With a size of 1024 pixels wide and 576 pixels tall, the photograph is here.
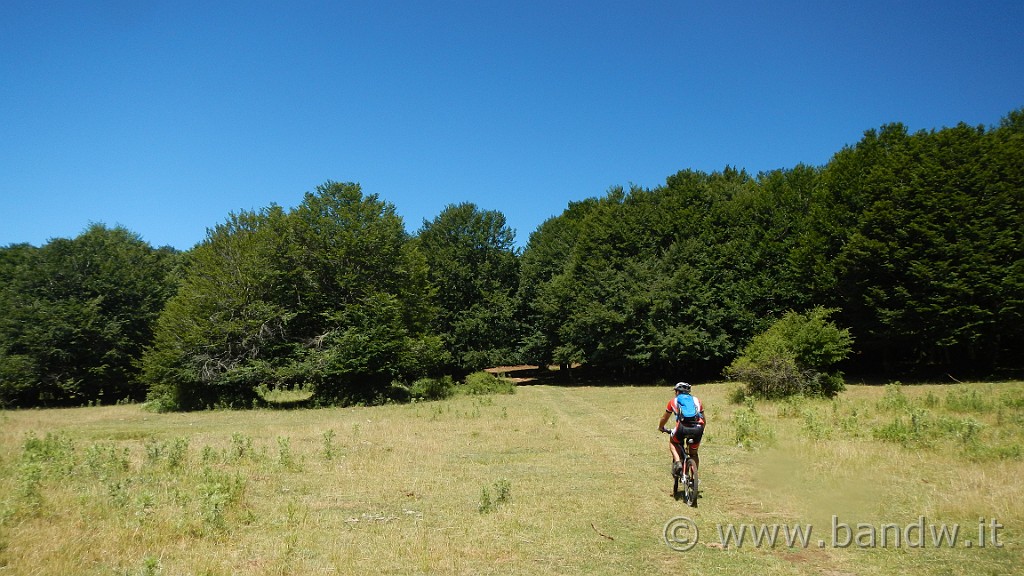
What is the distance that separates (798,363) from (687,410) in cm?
1826

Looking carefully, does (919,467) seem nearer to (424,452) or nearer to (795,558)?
(795,558)

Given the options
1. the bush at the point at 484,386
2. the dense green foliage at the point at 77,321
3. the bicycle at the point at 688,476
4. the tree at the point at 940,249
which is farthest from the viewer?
the bush at the point at 484,386

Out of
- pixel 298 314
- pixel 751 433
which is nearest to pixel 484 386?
pixel 298 314

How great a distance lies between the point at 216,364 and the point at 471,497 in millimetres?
25531

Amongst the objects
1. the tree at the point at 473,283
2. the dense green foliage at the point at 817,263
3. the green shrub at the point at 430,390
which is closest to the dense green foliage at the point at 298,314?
the green shrub at the point at 430,390

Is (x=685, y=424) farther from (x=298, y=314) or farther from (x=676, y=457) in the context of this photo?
(x=298, y=314)

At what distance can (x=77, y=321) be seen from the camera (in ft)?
127

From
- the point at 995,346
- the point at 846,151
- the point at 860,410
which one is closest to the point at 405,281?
the point at 860,410

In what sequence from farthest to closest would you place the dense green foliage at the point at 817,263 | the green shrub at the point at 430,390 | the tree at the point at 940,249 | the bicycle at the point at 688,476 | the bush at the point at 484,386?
the bush at the point at 484,386 < the green shrub at the point at 430,390 < the dense green foliage at the point at 817,263 < the tree at the point at 940,249 < the bicycle at the point at 688,476

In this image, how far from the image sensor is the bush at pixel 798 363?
83.1 feet

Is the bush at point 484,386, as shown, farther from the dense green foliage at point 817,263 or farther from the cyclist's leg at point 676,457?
the cyclist's leg at point 676,457

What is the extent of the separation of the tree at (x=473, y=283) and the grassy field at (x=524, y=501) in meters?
27.8

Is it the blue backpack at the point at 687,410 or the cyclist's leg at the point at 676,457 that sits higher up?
the blue backpack at the point at 687,410
